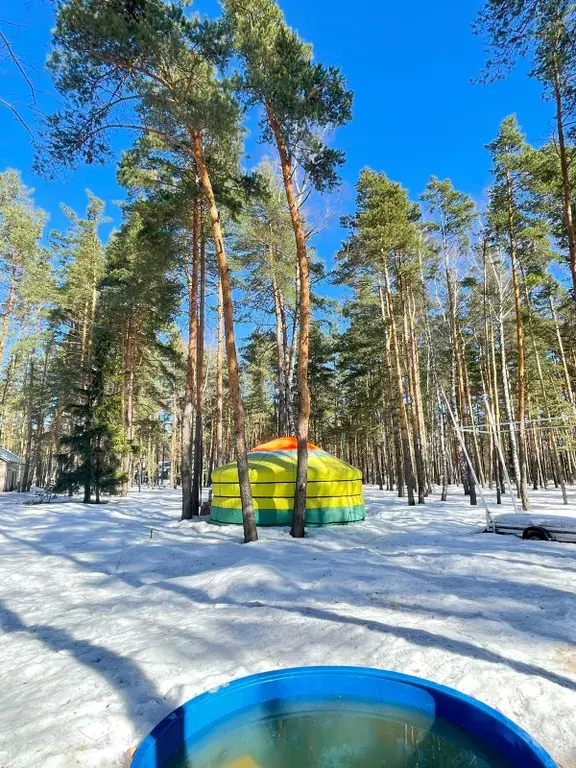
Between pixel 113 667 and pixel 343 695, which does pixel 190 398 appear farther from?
pixel 343 695

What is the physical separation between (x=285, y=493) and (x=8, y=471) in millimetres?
29060

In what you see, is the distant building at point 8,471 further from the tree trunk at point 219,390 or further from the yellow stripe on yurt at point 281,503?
the yellow stripe on yurt at point 281,503

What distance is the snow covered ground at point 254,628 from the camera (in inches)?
98.0

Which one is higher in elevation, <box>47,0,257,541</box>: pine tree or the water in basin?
<box>47,0,257,541</box>: pine tree

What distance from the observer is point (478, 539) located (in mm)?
8547

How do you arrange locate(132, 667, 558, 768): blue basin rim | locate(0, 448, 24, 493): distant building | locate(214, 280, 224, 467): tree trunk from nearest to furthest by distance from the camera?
locate(132, 667, 558, 768): blue basin rim → locate(214, 280, 224, 467): tree trunk → locate(0, 448, 24, 493): distant building

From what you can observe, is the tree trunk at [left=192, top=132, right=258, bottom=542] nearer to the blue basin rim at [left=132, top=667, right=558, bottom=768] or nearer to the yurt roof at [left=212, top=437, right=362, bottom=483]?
the yurt roof at [left=212, top=437, right=362, bottom=483]

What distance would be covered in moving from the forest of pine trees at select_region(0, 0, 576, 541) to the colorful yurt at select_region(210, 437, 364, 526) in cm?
139

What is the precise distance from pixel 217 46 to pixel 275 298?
33.9ft

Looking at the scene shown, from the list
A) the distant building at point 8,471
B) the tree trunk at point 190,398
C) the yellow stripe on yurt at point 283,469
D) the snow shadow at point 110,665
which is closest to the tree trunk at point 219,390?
the tree trunk at point 190,398

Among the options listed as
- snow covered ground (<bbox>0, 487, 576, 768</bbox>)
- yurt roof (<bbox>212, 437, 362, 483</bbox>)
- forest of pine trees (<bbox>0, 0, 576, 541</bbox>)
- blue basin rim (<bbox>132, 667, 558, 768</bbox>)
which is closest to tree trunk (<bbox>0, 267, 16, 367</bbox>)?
forest of pine trees (<bbox>0, 0, 576, 541</bbox>)

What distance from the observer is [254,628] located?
3.79 m

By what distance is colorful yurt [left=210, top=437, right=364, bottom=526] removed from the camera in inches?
425

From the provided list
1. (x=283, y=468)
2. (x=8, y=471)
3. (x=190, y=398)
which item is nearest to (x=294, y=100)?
(x=190, y=398)
